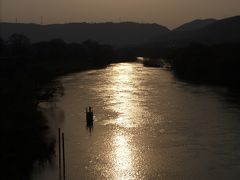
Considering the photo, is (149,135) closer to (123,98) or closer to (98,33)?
(123,98)

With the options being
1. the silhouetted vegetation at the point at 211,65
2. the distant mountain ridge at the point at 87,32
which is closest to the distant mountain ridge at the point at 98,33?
the distant mountain ridge at the point at 87,32

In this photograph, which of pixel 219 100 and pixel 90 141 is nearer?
pixel 90 141

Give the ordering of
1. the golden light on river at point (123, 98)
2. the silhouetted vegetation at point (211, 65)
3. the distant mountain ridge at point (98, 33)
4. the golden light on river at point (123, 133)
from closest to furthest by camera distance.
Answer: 1. the golden light on river at point (123, 133)
2. the golden light on river at point (123, 98)
3. the silhouetted vegetation at point (211, 65)
4. the distant mountain ridge at point (98, 33)

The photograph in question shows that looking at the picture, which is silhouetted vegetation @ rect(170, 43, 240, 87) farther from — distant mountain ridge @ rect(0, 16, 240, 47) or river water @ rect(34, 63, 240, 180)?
distant mountain ridge @ rect(0, 16, 240, 47)

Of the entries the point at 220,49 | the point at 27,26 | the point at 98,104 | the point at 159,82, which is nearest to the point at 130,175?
the point at 98,104

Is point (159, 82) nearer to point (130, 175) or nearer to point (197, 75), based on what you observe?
point (197, 75)

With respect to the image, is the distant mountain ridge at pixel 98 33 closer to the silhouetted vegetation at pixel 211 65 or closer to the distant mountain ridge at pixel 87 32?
the distant mountain ridge at pixel 87 32

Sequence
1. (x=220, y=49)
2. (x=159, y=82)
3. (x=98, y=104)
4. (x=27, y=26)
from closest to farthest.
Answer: (x=98, y=104) < (x=159, y=82) < (x=220, y=49) < (x=27, y=26)
